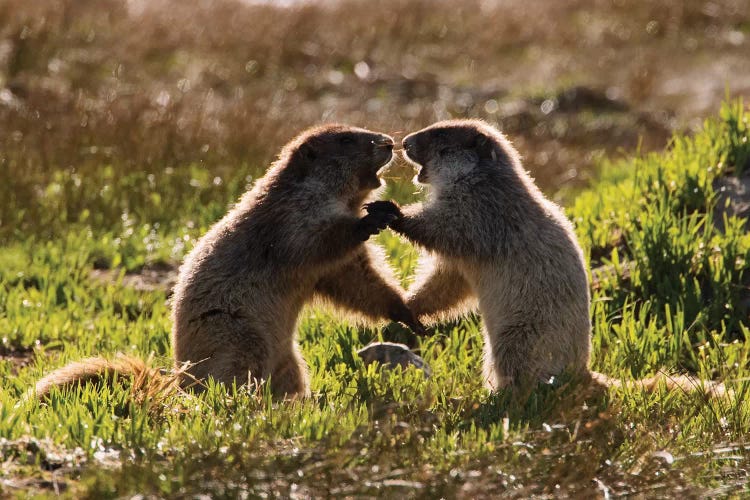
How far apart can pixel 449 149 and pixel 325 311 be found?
1.18 metres

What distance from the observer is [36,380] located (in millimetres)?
5695

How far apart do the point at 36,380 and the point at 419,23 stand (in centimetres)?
1867

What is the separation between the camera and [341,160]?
5930 millimetres

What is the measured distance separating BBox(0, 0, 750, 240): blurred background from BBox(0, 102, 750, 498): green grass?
10.7 inches

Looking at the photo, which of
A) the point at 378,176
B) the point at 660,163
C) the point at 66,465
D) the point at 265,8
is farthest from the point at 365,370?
the point at 265,8

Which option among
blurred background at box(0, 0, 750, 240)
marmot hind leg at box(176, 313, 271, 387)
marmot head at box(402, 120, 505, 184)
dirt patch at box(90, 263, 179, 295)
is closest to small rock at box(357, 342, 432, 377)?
marmot hind leg at box(176, 313, 271, 387)

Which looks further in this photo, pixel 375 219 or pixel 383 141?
pixel 383 141

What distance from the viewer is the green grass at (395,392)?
3930 mm

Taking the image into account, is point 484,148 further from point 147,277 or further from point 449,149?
point 147,277

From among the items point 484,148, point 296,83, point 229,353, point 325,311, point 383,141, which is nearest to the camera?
point 229,353

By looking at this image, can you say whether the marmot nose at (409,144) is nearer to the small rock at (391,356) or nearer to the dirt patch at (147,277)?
the small rock at (391,356)

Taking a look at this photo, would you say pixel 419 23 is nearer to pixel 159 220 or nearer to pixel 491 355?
pixel 159 220

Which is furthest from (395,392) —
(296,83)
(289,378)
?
(296,83)

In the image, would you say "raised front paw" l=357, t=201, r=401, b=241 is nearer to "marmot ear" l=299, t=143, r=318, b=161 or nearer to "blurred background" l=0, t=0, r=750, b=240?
"marmot ear" l=299, t=143, r=318, b=161
